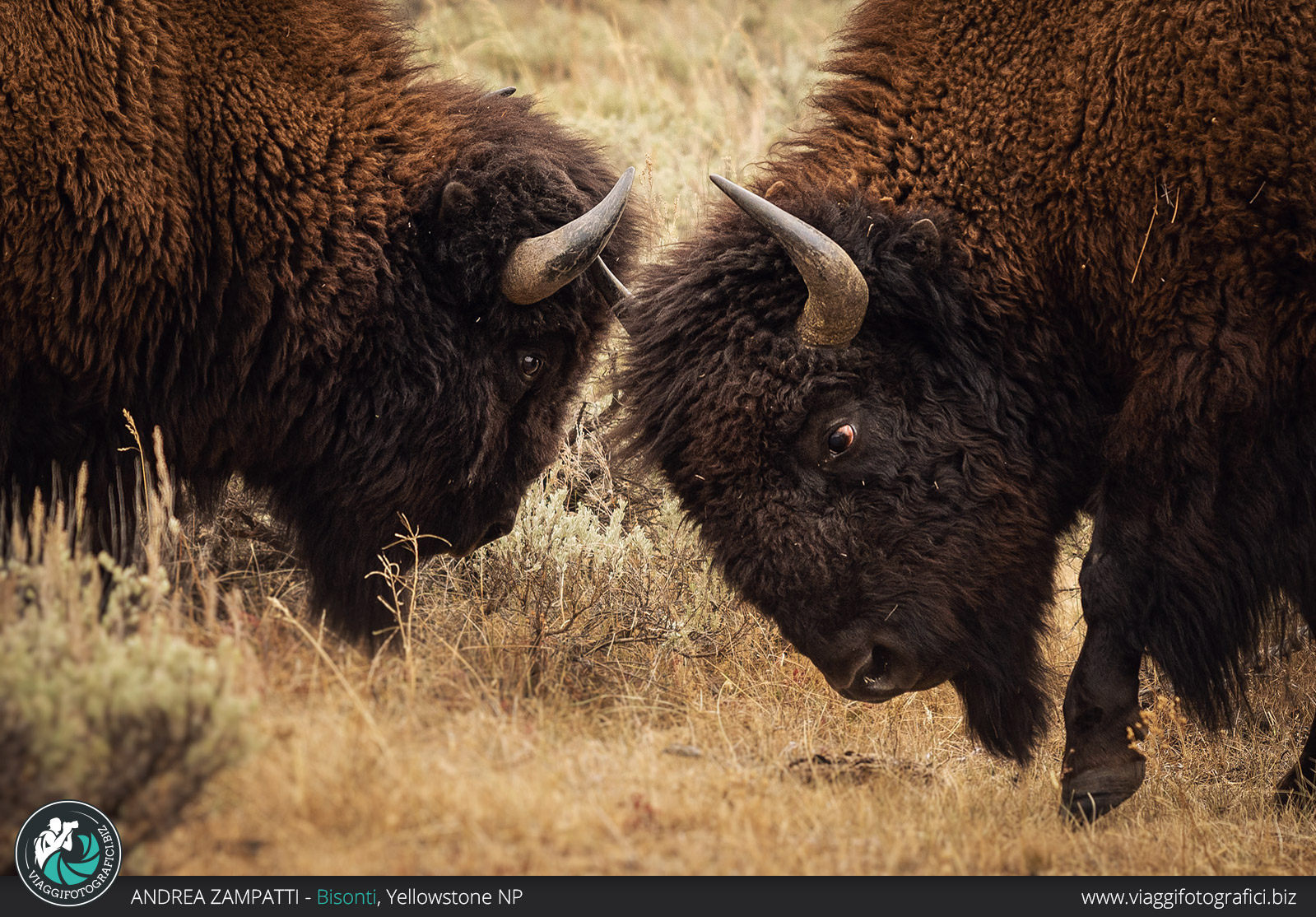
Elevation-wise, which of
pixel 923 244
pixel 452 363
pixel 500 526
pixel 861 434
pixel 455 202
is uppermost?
pixel 455 202

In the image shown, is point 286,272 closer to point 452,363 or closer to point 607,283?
point 452,363

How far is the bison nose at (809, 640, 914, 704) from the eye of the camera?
13.7 ft

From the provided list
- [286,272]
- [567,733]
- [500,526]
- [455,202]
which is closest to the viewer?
[567,733]

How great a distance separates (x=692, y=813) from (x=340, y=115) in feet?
9.09

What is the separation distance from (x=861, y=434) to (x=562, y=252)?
1196 millimetres

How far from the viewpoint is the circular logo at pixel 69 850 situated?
281cm

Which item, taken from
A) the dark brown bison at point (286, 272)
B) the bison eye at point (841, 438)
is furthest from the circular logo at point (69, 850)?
the bison eye at point (841, 438)

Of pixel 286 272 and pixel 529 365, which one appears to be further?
pixel 529 365

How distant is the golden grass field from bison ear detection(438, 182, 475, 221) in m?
0.85

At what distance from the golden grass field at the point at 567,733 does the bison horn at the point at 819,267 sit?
43.3 inches

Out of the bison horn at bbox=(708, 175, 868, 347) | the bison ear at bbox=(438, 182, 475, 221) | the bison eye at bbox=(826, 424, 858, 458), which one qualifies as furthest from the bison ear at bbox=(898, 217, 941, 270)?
the bison ear at bbox=(438, 182, 475, 221)

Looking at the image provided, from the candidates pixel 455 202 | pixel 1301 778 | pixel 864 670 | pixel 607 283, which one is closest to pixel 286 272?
pixel 455 202

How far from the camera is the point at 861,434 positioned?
13.5ft

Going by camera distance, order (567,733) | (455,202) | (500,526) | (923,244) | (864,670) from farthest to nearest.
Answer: (500,526) → (455,202) → (864,670) → (923,244) → (567,733)
